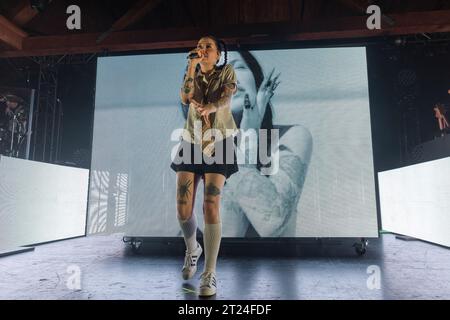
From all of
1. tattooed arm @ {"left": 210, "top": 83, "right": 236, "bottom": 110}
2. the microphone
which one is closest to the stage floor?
tattooed arm @ {"left": 210, "top": 83, "right": 236, "bottom": 110}

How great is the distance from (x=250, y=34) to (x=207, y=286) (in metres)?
2.33

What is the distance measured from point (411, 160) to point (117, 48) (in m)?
4.07

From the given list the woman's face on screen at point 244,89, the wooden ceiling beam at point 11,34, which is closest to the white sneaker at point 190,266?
the woman's face on screen at point 244,89

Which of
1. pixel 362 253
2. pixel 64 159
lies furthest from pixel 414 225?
pixel 64 159

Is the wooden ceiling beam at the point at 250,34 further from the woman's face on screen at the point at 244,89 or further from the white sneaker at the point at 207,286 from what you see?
the white sneaker at the point at 207,286

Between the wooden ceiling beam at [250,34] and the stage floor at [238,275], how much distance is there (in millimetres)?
2024

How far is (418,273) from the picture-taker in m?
1.94

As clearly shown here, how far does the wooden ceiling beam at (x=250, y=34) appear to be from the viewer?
2811 millimetres

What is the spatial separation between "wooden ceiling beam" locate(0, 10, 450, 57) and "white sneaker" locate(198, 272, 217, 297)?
7.42 feet

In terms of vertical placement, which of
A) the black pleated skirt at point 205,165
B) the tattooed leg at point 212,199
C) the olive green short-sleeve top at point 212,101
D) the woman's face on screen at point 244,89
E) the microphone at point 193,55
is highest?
the woman's face on screen at point 244,89

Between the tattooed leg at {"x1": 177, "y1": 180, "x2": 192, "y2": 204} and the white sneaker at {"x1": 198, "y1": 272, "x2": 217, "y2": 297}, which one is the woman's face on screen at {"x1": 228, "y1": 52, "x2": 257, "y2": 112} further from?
the white sneaker at {"x1": 198, "y1": 272, "x2": 217, "y2": 297}

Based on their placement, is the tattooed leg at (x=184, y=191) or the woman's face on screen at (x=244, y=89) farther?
the woman's face on screen at (x=244, y=89)

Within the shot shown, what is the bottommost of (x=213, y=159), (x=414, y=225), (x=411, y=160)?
(x=414, y=225)

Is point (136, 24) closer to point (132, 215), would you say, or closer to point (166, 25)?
point (166, 25)
